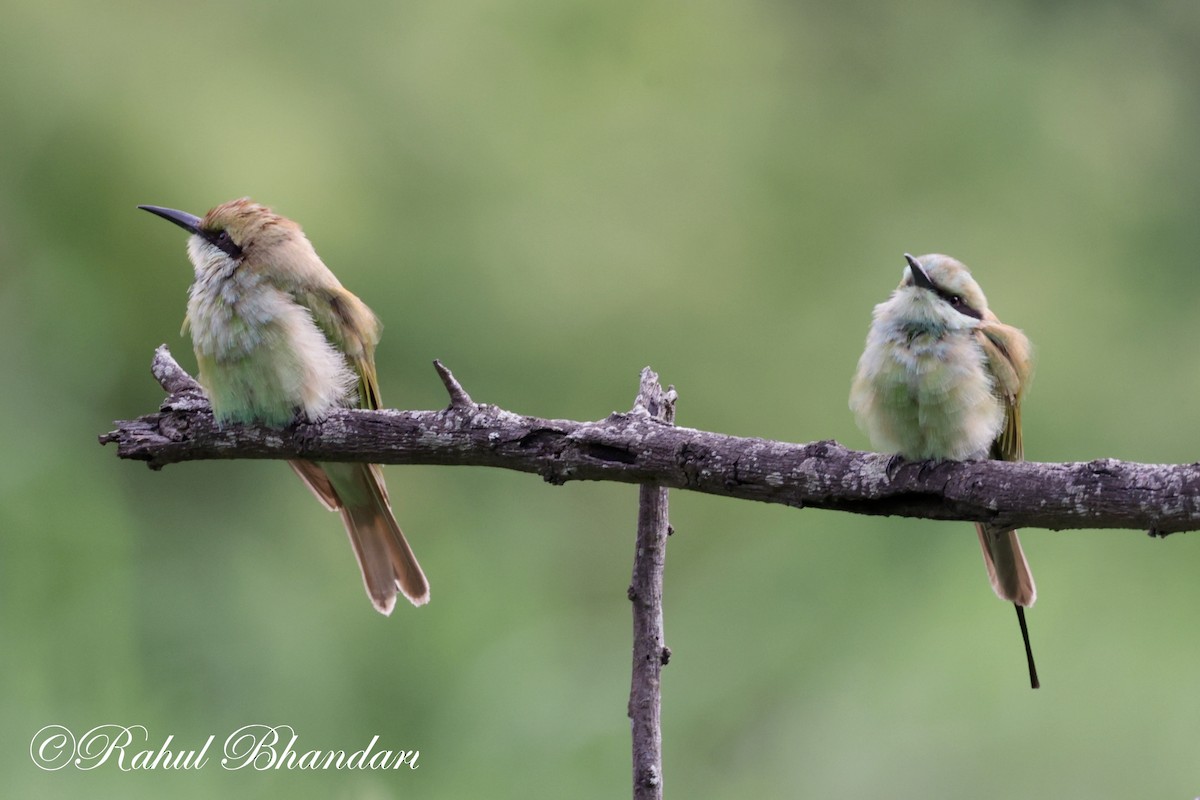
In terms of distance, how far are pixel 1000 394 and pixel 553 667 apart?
10.5ft

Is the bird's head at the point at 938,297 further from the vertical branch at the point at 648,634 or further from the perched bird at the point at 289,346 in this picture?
the perched bird at the point at 289,346

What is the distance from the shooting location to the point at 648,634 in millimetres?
2162

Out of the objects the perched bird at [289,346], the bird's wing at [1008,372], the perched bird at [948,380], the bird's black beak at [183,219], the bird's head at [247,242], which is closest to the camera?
the perched bird at [948,380]

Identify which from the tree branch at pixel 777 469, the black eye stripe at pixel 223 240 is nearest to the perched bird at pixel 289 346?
the black eye stripe at pixel 223 240

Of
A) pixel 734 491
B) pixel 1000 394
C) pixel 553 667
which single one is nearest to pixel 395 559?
pixel 734 491

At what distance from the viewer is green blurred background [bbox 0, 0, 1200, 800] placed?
4.61m

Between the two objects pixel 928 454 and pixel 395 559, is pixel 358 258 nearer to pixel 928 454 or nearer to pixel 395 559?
pixel 395 559

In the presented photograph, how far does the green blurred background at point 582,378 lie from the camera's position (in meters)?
4.61

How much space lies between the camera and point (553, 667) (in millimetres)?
5176

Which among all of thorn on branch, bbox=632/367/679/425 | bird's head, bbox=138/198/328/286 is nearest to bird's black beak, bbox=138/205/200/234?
bird's head, bbox=138/198/328/286

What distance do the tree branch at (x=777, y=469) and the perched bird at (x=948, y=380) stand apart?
0.18 m

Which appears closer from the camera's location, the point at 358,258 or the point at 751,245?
the point at 358,258

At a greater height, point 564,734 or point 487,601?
point 487,601

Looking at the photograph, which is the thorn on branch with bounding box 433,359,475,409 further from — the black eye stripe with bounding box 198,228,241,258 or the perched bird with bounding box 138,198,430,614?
the black eye stripe with bounding box 198,228,241,258
